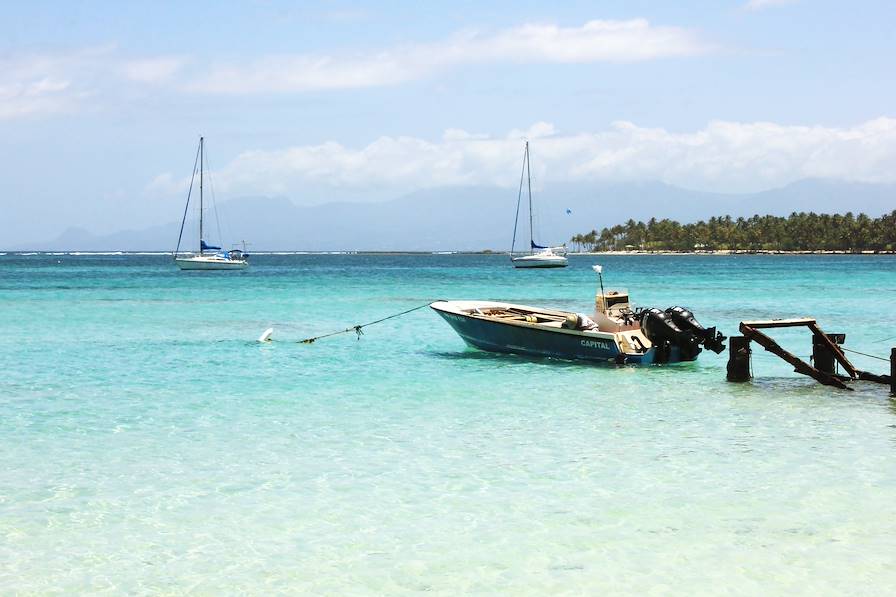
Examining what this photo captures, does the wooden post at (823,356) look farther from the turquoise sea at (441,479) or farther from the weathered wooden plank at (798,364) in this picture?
the turquoise sea at (441,479)

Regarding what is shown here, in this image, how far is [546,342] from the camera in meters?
25.4

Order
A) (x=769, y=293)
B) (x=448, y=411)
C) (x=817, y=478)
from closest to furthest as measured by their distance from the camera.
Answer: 1. (x=817, y=478)
2. (x=448, y=411)
3. (x=769, y=293)

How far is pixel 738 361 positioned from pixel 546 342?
5200mm

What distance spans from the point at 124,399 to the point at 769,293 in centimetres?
5546

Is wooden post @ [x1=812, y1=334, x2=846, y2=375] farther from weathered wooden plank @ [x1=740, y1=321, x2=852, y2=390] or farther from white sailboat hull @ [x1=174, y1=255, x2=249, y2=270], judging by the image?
white sailboat hull @ [x1=174, y1=255, x2=249, y2=270]

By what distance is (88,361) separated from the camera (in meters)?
27.1

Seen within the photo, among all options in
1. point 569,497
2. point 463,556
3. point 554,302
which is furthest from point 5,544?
point 554,302

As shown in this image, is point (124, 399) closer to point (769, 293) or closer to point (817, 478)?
point (817, 478)

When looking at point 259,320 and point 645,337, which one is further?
point 259,320

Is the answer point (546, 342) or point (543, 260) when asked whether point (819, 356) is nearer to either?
point (546, 342)

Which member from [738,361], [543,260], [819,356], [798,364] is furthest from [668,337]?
[543,260]

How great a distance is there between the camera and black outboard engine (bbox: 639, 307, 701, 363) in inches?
953

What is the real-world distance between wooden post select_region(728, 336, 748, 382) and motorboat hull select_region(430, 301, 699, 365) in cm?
227

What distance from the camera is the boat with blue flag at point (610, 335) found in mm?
24250
